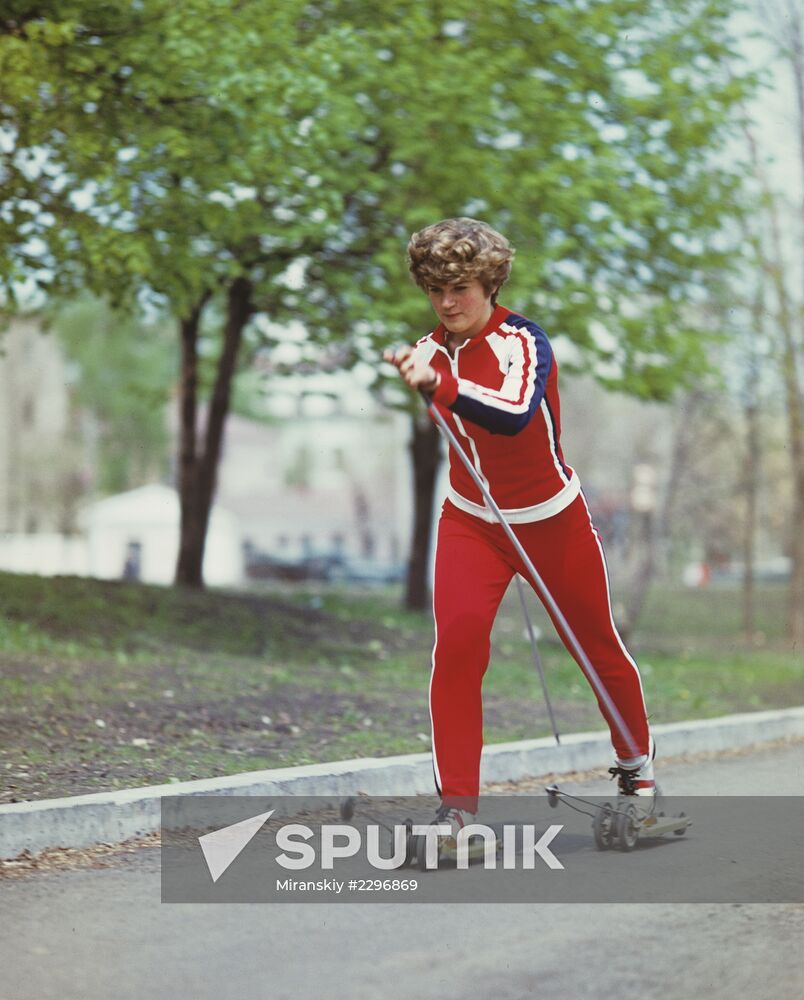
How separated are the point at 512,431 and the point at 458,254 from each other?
1.87 ft

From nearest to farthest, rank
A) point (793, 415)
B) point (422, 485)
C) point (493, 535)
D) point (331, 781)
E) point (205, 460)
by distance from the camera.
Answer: point (493, 535), point (331, 781), point (205, 460), point (793, 415), point (422, 485)

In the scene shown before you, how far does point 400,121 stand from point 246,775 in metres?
8.70

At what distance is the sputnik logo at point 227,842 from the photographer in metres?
5.04

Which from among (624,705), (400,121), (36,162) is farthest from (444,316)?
(400,121)

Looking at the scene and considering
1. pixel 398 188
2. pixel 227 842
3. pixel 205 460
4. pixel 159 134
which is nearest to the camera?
pixel 227 842

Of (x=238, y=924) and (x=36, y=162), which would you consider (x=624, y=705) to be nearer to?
(x=238, y=924)

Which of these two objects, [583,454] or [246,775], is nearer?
[246,775]

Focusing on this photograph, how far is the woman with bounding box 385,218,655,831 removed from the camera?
471cm

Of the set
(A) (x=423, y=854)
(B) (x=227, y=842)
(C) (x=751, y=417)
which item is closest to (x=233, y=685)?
(B) (x=227, y=842)

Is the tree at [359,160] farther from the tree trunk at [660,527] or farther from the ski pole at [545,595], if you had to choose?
the ski pole at [545,595]

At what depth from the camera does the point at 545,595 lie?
16.4 feet

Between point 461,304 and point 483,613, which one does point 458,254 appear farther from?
point 483,613

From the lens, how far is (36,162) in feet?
37.7

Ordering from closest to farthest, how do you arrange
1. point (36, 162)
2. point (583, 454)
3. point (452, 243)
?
point (452, 243) < point (36, 162) < point (583, 454)
